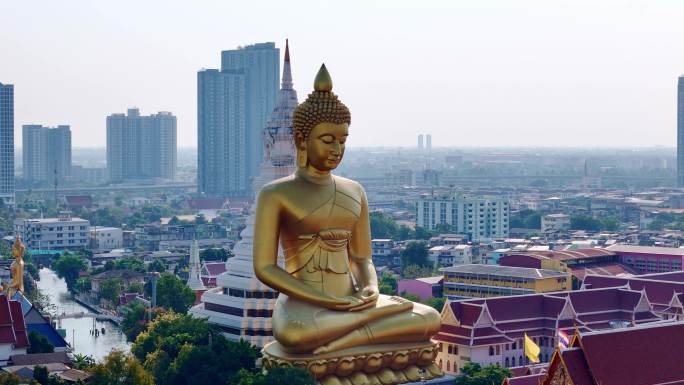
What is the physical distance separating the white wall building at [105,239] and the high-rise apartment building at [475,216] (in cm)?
1571

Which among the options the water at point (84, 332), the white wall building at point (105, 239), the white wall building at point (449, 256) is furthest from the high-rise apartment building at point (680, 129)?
the water at point (84, 332)

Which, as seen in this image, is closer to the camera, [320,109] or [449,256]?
[320,109]

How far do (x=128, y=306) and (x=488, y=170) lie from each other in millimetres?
137104

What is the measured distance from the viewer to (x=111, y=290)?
47.3 m

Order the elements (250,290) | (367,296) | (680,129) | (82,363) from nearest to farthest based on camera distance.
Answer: (367,296) → (82,363) → (250,290) → (680,129)

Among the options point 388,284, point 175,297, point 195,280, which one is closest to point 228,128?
point 388,284

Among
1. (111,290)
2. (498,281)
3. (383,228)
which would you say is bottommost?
(111,290)

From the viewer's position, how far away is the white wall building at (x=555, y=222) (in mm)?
78062

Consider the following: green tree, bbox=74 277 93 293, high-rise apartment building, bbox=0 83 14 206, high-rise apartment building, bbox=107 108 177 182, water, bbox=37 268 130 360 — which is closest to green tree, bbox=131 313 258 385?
water, bbox=37 268 130 360

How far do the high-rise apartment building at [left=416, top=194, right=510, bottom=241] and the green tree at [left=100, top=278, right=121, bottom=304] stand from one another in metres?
27.9

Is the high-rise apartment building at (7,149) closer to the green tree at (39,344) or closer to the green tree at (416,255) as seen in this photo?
the green tree at (416,255)

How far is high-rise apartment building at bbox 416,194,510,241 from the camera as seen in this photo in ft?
243

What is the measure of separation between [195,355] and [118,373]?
227cm

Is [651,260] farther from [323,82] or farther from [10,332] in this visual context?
[323,82]
